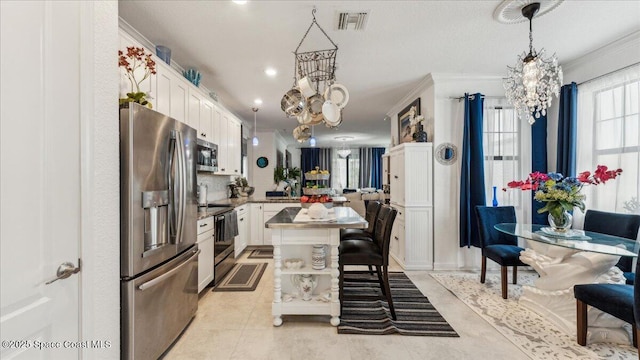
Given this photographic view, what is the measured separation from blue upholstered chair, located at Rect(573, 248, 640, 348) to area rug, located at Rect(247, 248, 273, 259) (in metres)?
3.70

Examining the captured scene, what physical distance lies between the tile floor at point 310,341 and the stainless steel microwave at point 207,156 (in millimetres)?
1655

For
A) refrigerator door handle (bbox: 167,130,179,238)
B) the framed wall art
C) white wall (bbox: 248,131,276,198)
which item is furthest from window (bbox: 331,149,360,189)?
refrigerator door handle (bbox: 167,130,179,238)

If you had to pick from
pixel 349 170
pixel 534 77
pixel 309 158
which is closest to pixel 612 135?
pixel 534 77

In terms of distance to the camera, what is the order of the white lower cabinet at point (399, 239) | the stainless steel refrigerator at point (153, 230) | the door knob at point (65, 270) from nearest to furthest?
the door knob at point (65, 270) < the stainless steel refrigerator at point (153, 230) < the white lower cabinet at point (399, 239)

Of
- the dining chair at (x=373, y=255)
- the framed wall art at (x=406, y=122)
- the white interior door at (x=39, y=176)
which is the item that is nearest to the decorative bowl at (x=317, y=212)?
the dining chair at (x=373, y=255)

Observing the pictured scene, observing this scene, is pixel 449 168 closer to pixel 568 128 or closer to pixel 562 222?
pixel 568 128

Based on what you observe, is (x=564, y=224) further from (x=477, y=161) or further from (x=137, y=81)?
(x=137, y=81)

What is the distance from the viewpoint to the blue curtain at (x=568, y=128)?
324cm

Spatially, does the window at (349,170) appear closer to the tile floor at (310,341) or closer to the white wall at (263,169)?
the white wall at (263,169)

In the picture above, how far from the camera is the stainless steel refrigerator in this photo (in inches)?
65.4

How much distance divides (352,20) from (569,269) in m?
2.89

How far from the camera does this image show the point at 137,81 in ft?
7.39

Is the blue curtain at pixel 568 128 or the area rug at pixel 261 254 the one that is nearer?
the blue curtain at pixel 568 128

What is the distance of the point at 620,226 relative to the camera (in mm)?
2561
